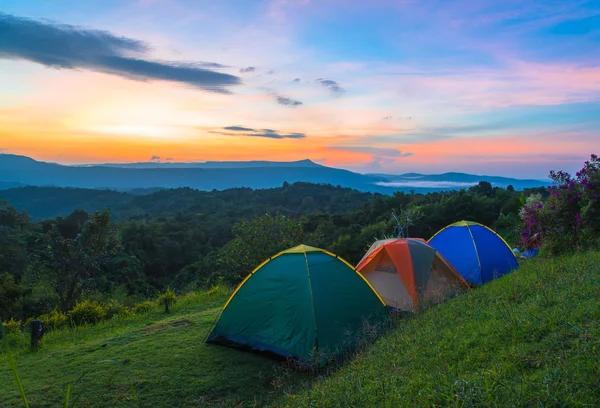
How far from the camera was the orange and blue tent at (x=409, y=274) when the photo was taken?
8.19 m

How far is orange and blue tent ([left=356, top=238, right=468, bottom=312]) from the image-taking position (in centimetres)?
819

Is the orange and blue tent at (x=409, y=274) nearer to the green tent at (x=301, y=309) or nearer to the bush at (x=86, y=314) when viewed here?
the green tent at (x=301, y=309)

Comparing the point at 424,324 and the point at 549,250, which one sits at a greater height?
the point at 549,250

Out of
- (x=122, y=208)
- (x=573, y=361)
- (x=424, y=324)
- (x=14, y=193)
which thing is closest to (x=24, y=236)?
(x=424, y=324)

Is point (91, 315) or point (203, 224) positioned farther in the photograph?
point (203, 224)

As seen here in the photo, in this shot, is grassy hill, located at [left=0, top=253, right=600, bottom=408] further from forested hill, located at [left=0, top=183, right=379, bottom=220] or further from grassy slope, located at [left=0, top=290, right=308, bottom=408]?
forested hill, located at [left=0, top=183, right=379, bottom=220]

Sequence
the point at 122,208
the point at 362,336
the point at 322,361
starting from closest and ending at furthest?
the point at 322,361, the point at 362,336, the point at 122,208

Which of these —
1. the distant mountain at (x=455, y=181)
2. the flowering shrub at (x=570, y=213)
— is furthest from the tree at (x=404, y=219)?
the distant mountain at (x=455, y=181)

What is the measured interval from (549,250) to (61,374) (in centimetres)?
924

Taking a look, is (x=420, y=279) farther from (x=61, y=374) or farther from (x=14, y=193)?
(x=14, y=193)

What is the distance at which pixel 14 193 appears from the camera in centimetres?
8338

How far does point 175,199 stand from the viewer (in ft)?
262

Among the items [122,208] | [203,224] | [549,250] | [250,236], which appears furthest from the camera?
[122,208]

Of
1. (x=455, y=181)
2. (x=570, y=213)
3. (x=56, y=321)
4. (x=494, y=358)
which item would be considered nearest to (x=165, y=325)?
(x=56, y=321)
